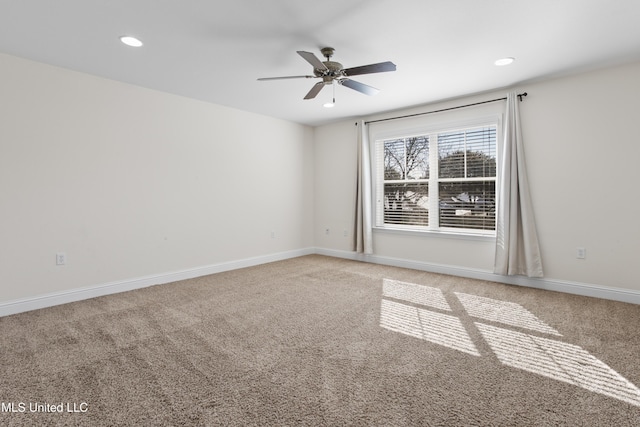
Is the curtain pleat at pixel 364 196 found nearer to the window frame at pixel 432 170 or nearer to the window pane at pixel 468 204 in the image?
the window frame at pixel 432 170

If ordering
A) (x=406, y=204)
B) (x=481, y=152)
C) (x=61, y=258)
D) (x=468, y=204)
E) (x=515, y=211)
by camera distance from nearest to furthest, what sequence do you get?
(x=61, y=258) < (x=515, y=211) < (x=481, y=152) < (x=468, y=204) < (x=406, y=204)

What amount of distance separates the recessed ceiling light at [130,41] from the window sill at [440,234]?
4.02 m

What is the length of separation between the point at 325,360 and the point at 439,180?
345cm

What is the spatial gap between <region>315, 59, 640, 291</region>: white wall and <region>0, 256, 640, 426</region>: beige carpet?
0.45 metres

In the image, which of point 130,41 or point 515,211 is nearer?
point 130,41

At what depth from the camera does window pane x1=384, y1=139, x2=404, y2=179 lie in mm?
5113

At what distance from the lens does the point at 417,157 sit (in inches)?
194

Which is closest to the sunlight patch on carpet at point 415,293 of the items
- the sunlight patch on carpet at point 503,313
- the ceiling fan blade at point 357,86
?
the sunlight patch on carpet at point 503,313

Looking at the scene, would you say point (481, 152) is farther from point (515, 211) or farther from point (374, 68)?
point (374, 68)

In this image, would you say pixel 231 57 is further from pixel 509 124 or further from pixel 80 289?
pixel 509 124

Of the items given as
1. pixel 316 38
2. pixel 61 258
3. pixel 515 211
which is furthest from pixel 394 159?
pixel 61 258

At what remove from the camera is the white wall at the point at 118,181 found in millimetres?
3053

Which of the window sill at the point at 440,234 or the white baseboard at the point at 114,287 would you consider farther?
the window sill at the point at 440,234

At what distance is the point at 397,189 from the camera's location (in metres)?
5.18
